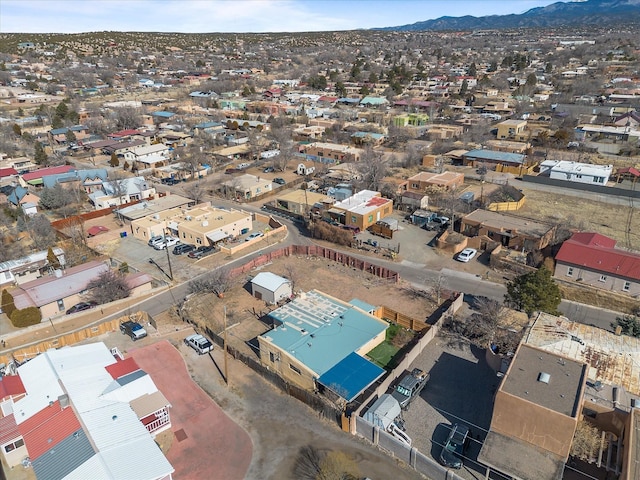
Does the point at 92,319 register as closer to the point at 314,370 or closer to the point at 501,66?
the point at 314,370

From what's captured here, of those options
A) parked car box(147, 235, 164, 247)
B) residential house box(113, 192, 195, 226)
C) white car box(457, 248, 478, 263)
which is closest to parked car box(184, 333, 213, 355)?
parked car box(147, 235, 164, 247)

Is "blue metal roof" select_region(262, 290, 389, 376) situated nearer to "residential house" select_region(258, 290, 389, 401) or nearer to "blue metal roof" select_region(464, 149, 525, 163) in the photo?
"residential house" select_region(258, 290, 389, 401)

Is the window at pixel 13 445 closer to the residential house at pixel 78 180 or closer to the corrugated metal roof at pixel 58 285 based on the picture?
the corrugated metal roof at pixel 58 285

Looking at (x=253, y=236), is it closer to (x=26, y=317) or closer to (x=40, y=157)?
(x=26, y=317)

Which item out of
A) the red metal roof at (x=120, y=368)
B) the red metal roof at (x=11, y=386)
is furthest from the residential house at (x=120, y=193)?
the red metal roof at (x=120, y=368)

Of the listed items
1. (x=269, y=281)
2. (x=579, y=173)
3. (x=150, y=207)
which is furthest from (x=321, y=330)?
(x=579, y=173)

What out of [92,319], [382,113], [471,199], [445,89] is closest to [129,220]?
[92,319]
